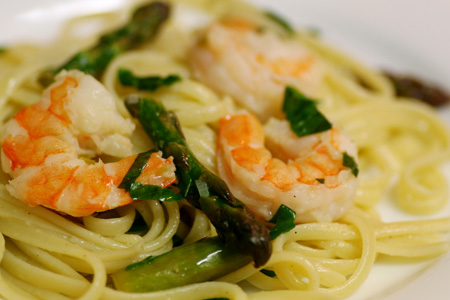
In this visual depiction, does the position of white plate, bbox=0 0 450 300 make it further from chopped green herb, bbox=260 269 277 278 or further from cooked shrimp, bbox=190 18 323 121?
chopped green herb, bbox=260 269 277 278

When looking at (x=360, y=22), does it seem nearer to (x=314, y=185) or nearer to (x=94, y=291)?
(x=314, y=185)

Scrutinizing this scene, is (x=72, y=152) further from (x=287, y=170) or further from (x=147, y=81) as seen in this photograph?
(x=287, y=170)

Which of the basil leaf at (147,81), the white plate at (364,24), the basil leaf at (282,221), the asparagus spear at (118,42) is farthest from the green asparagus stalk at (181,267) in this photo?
the white plate at (364,24)

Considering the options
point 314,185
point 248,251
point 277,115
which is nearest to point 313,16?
point 277,115

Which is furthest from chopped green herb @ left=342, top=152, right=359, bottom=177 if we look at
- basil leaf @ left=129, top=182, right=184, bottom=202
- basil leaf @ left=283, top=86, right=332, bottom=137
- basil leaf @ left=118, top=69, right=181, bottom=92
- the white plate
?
the white plate

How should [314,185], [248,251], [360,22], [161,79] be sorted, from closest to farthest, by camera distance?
[248,251]
[314,185]
[161,79]
[360,22]
